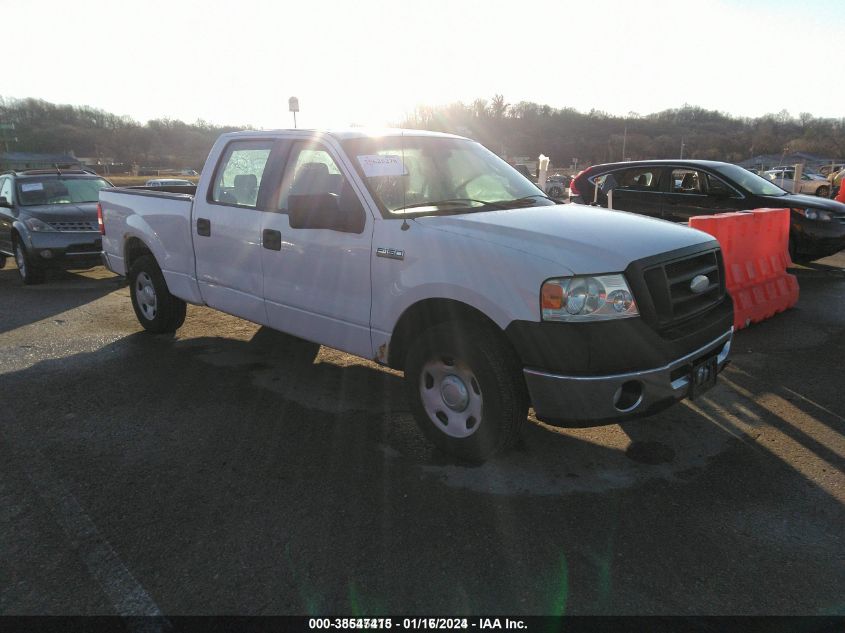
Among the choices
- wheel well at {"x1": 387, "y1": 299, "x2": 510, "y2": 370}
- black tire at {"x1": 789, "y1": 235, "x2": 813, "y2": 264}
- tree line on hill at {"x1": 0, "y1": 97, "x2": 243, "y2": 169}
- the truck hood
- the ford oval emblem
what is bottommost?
black tire at {"x1": 789, "y1": 235, "x2": 813, "y2": 264}

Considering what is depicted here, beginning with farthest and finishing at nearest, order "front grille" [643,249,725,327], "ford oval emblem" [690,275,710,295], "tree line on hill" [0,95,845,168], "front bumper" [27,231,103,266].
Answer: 1. "tree line on hill" [0,95,845,168]
2. "front bumper" [27,231,103,266]
3. "ford oval emblem" [690,275,710,295]
4. "front grille" [643,249,725,327]

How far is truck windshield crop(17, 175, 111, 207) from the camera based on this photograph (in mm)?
9930

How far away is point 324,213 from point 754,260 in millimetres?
5060

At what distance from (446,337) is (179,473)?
1.75 m

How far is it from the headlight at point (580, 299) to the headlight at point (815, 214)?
7558mm

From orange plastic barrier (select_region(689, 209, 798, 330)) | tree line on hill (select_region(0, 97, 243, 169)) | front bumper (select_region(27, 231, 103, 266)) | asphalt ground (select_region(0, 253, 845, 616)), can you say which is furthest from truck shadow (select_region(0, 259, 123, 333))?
tree line on hill (select_region(0, 97, 243, 169))

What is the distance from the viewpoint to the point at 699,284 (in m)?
3.42

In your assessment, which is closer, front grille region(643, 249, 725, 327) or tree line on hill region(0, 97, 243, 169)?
front grille region(643, 249, 725, 327)

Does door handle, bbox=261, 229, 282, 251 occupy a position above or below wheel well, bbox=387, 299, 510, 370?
above
